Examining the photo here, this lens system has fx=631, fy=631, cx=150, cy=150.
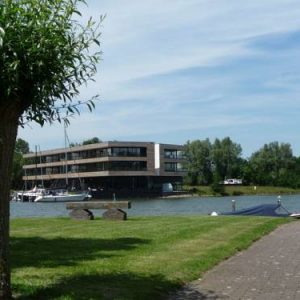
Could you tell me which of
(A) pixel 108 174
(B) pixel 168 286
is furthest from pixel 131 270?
(A) pixel 108 174

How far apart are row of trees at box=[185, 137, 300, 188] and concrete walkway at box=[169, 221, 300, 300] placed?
143m

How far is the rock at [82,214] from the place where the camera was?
24906 millimetres

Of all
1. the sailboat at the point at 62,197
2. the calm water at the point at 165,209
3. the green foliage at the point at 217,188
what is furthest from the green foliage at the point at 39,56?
the green foliage at the point at 217,188

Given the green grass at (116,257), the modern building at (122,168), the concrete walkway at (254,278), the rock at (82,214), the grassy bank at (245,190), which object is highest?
the modern building at (122,168)

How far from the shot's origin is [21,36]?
779cm

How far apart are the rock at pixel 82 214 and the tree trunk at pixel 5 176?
54.7 ft

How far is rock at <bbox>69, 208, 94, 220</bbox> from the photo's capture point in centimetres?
2491

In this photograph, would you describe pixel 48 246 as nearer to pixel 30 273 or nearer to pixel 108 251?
pixel 108 251

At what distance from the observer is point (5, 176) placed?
8.18m

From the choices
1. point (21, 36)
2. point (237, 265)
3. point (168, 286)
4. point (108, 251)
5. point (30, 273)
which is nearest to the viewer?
point (21, 36)

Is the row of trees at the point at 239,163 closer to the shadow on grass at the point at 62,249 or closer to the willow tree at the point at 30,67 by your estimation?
the shadow on grass at the point at 62,249

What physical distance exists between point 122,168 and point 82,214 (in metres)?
→ 106

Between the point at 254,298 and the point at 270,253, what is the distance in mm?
5213

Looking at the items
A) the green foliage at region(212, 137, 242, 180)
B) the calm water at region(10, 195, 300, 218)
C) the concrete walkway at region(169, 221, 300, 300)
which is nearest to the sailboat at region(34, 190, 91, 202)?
the calm water at region(10, 195, 300, 218)
